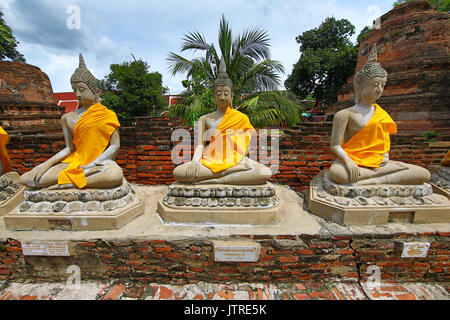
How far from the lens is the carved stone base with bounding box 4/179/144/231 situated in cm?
221

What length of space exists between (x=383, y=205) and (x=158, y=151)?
3.47 meters

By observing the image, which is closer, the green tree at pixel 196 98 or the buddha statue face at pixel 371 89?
the buddha statue face at pixel 371 89

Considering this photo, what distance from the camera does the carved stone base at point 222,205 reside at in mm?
2324

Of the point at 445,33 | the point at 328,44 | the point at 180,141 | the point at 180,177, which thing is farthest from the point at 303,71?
the point at 180,177

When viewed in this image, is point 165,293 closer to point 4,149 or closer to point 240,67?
point 4,149

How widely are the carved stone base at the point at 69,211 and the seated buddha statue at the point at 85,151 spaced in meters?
0.11

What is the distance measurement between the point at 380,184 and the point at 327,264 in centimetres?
121

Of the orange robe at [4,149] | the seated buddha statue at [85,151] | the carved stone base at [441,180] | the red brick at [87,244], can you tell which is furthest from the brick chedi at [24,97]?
the carved stone base at [441,180]

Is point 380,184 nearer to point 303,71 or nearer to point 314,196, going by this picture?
point 314,196

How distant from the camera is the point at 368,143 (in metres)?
2.63

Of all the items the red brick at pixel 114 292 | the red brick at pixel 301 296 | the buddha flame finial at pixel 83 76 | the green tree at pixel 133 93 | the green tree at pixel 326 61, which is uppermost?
the green tree at pixel 326 61

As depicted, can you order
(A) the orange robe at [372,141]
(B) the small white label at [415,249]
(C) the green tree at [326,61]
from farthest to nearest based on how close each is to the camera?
(C) the green tree at [326,61] < (A) the orange robe at [372,141] < (B) the small white label at [415,249]

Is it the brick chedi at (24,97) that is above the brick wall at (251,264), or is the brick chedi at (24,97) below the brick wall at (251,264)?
above

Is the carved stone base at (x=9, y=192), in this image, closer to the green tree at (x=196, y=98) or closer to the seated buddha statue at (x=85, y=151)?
the seated buddha statue at (x=85, y=151)
